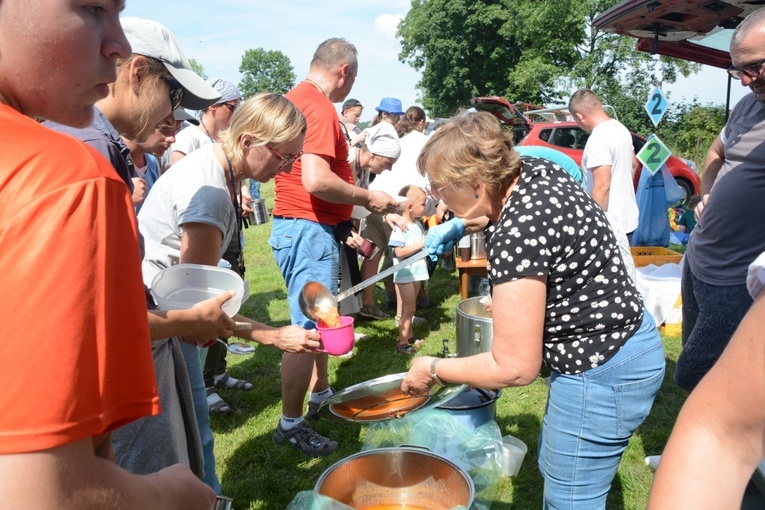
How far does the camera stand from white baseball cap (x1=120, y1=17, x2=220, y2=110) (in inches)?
64.0

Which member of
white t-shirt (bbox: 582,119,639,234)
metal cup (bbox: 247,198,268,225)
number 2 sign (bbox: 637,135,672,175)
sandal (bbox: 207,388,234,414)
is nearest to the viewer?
sandal (bbox: 207,388,234,414)

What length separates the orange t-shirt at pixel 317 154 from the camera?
10.2ft

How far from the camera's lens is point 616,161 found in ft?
15.8

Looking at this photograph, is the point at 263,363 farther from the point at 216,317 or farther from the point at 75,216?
the point at 75,216

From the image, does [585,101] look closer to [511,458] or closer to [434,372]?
[511,458]

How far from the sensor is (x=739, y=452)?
76cm

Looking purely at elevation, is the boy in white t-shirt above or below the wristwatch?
below

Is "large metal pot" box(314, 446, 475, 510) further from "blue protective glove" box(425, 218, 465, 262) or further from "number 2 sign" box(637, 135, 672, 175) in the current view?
"number 2 sign" box(637, 135, 672, 175)

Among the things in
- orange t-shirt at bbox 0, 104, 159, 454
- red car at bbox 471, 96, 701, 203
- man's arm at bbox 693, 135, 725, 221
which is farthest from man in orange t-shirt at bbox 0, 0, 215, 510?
red car at bbox 471, 96, 701, 203

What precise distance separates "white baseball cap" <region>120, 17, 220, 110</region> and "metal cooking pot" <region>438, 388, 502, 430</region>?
1810mm

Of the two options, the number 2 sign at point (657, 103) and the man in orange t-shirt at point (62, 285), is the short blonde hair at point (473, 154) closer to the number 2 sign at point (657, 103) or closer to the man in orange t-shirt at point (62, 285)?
the man in orange t-shirt at point (62, 285)

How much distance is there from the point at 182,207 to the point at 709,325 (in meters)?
2.23

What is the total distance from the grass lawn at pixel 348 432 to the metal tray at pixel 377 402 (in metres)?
0.96

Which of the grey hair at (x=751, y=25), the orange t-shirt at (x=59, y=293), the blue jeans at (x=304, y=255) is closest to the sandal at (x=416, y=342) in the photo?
the blue jeans at (x=304, y=255)
